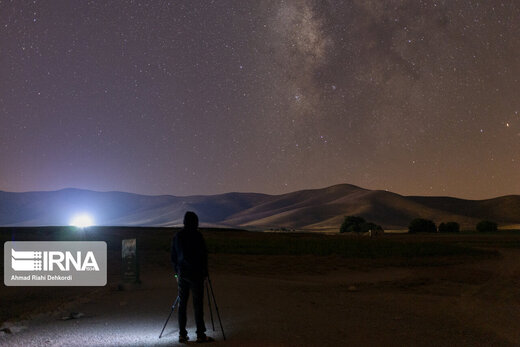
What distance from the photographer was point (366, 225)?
326 ft

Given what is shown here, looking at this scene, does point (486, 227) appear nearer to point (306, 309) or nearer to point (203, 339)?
point (306, 309)

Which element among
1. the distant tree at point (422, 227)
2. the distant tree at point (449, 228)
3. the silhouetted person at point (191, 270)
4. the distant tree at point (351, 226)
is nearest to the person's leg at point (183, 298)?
Result: the silhouetted person at point (191, 270)

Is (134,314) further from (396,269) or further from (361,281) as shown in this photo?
(396,269)

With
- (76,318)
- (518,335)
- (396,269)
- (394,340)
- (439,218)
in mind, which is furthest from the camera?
(439,218)

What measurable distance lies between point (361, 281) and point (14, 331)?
1454 centimetres

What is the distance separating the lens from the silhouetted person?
8.84m

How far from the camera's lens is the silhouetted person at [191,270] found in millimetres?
8836

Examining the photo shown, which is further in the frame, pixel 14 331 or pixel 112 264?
pixel 112 264

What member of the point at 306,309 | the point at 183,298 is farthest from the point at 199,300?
the point at 306,309

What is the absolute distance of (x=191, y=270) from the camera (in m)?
8.85

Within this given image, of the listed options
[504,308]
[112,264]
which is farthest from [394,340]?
[112,264]

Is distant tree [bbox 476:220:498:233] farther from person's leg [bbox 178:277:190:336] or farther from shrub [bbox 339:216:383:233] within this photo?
person's leg [bbox 178:277:190:336]

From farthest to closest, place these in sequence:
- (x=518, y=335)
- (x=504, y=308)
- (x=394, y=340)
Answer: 1. (x=504, y=308)
2. (x=518, y=335)
3. (x=394, y=340)

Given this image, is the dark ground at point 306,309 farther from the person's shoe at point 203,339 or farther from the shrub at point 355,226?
the shrub at point 355,226
